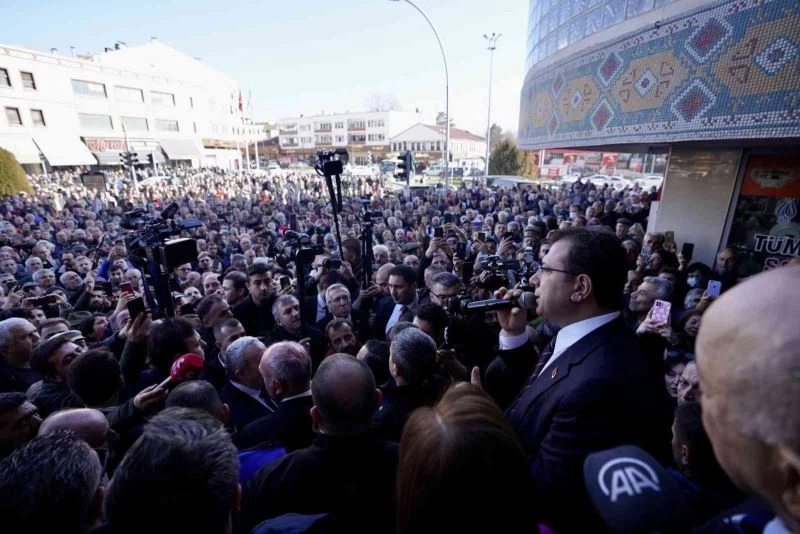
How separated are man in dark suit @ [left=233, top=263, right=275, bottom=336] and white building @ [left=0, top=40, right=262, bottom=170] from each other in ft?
77.5

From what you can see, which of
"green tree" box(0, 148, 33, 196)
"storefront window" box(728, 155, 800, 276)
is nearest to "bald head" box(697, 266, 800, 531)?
"storefront window" box(728, 155, 800, 276)

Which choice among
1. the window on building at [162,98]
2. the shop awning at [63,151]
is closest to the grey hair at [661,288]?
the shop awning at [63,151]

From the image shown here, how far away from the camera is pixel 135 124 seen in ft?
119

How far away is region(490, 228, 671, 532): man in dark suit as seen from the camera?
1.50 metres

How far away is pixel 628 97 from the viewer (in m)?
7.12

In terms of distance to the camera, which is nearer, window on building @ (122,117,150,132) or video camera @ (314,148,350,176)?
video camera @ (314,148,350,176)

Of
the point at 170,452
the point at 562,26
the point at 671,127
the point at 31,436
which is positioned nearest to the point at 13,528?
the point at 170,452

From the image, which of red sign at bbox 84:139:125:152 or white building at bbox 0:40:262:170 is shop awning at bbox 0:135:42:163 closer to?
white building at bbox 0:40:262:170

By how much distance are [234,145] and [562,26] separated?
47.5 m

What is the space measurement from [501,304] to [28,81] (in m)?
39.6

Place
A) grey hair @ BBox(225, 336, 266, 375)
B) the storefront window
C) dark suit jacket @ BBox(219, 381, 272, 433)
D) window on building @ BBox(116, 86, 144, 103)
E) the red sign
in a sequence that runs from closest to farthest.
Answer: dark suit jacket @ BBox(219, 381, 272, 433), grey hair @ BBox(225, 336, 266, 375), the storefront window, the red sign, window on building @ BBox(116, 86, 144, 103)

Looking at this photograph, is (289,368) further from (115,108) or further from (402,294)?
(115,108)

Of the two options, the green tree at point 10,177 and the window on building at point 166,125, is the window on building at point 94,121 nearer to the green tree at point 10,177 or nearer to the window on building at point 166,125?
the window on building at point 166,125

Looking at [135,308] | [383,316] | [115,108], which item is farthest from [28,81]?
[383,316]
